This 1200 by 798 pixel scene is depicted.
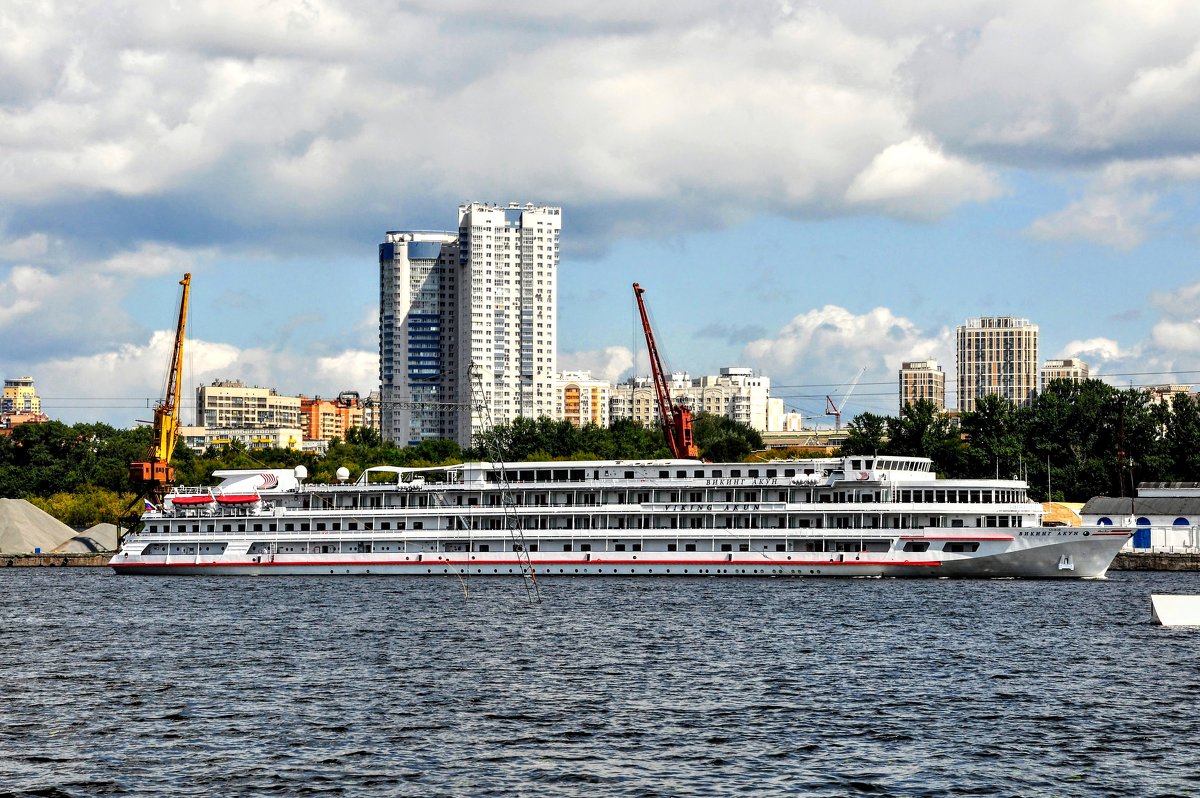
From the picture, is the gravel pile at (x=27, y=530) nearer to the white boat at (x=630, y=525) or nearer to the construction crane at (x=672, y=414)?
the white boat at (x=630, y=525)

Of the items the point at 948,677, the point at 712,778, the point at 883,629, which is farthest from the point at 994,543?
the point at 712,778

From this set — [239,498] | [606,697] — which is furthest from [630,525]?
[606,697]

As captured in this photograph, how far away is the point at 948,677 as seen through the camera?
181 ft

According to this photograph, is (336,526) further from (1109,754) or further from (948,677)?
(1109,754)

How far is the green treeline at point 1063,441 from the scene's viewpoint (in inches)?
6220

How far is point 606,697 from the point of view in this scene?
50531mm

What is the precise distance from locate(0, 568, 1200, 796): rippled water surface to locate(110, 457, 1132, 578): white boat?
14992 mm

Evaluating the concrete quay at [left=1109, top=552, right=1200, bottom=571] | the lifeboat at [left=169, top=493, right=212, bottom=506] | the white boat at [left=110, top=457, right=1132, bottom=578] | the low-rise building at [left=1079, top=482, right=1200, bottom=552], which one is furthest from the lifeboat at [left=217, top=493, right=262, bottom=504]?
the low-rise building at [left=1079, top=482, right=1200, bottom=552]

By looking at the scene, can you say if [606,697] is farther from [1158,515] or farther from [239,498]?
[1158,515]

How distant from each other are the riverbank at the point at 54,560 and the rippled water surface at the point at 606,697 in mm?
56671

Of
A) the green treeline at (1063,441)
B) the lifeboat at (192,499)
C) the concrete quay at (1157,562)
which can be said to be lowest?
the concrete quay at (1157,562)

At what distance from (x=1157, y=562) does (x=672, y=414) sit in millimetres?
48389

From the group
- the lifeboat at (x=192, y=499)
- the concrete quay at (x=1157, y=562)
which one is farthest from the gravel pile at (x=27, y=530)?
the concrete quay at (x=1157, y=562)

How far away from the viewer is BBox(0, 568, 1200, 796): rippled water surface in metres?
38.5
